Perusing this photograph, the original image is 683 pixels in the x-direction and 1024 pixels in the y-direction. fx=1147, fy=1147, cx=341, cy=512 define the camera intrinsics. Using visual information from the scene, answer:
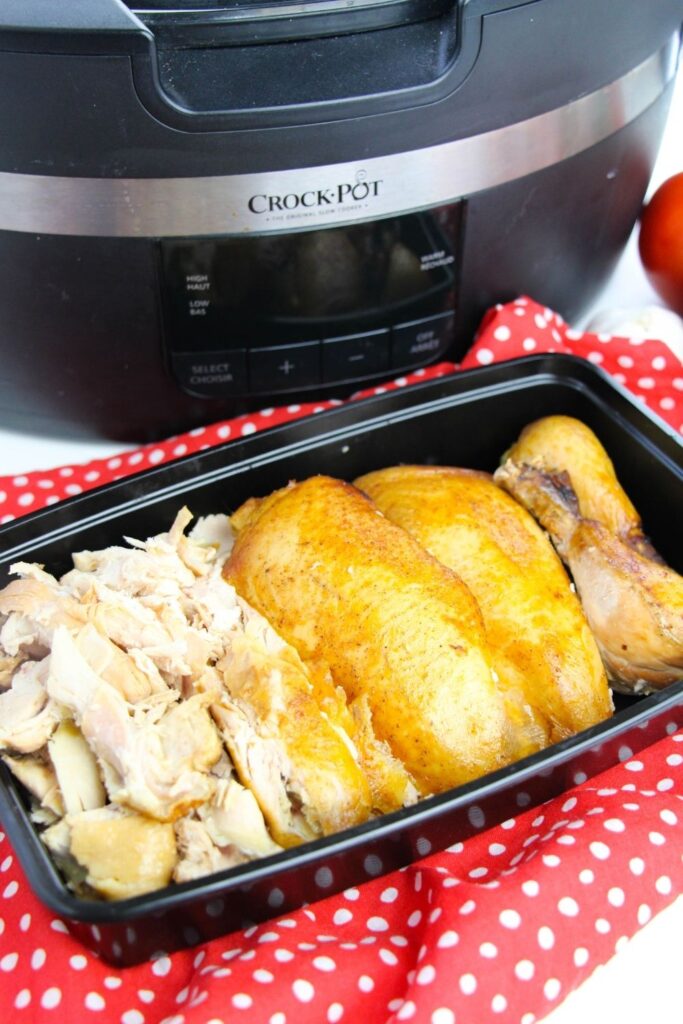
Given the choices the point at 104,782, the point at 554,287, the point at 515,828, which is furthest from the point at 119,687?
the point at 554,287

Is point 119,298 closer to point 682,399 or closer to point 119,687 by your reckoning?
point 119,687

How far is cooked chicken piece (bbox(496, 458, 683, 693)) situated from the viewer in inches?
40.3

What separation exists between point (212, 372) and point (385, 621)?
1.31 feet

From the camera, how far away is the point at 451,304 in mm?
1293

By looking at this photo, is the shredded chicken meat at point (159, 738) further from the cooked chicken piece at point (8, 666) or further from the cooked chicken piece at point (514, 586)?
the cooked chicken piece at point (514, 586)

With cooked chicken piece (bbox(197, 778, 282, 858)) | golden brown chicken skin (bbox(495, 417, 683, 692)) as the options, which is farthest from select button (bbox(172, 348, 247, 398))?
cooked chicken piece (bbox(197, 778, 282, 858))

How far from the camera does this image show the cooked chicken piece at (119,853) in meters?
0.82

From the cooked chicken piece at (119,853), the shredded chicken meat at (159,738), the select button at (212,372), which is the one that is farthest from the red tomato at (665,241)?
the cooked chicken piece at (119,853)

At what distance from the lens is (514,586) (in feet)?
3.43

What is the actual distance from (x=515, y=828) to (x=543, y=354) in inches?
20.2

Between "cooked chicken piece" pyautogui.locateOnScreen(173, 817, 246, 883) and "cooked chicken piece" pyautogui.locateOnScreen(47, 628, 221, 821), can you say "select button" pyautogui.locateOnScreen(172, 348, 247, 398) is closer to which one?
"cooked chicken piece" pyautogui.locateOnScreen(47, 628, 221, 821)

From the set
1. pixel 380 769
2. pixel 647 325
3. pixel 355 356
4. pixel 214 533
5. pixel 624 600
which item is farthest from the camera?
pixel 647 325

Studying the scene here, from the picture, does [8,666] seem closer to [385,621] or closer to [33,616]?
[33,616]

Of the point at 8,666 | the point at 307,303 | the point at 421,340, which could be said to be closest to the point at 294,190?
the point at 307,303
